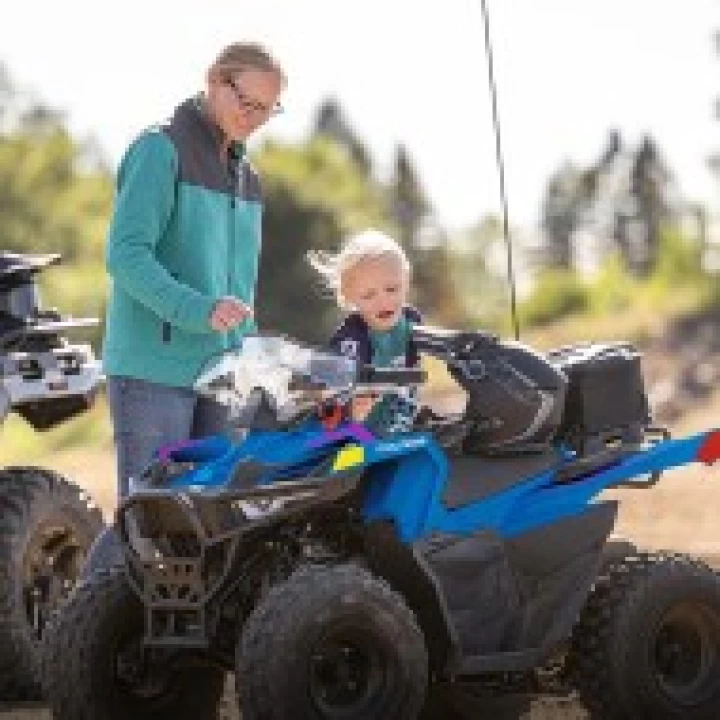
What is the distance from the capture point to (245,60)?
7629 millimetres

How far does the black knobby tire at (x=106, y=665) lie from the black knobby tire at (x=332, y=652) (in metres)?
0.52

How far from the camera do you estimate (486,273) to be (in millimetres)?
116438

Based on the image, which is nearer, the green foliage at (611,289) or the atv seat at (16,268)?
the atv seat at (16,268)

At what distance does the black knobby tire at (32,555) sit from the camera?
27.6 ft

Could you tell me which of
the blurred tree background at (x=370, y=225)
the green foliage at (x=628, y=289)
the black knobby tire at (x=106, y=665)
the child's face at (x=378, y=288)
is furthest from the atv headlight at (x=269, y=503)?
the green foliage at (x=628, y=289)

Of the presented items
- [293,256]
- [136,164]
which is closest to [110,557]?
[136,164]

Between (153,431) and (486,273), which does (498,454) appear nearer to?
(153,431)

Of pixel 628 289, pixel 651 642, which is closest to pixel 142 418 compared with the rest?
pixel 651 642

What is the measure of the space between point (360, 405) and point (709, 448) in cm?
91

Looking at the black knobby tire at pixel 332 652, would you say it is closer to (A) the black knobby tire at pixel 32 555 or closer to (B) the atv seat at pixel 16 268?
(A) the black knobby tire at pixel 32 555

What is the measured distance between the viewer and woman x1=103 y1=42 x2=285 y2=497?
25.1 feet

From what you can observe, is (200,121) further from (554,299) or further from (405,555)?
(554,299)

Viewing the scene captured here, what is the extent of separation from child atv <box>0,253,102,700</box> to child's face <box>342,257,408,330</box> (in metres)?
1.65

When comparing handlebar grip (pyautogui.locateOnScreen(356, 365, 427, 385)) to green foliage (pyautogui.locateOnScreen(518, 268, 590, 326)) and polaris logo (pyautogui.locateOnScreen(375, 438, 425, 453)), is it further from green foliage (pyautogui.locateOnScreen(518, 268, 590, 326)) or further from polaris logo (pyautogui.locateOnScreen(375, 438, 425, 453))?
green foliage (pyautogui.locateOnScreen(518, 268, 590, 326))
